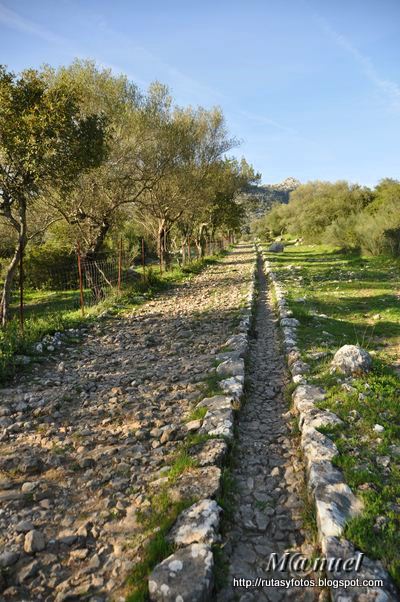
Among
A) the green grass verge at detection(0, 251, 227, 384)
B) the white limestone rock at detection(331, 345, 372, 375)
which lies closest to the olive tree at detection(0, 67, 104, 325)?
the green grass verge at detection(0, 251, 227, 384)

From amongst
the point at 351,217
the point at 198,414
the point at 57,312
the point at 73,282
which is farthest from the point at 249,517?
the point at 351,217

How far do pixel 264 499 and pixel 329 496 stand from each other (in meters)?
0.72

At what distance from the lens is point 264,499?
4.07 metres

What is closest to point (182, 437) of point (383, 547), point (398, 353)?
point (383, 547)

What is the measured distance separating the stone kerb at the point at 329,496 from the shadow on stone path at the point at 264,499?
0.23 metres

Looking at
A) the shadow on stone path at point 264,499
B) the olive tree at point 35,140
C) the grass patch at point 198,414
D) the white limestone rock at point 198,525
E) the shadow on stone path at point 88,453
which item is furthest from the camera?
the olive tree at point 35,140

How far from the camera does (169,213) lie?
27.5 m

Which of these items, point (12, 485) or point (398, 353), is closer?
point (12, 485)

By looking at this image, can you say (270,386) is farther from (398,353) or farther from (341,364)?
(398,353)

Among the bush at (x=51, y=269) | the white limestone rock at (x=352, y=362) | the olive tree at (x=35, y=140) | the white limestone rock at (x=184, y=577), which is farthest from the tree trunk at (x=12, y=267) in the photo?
the bush at (x=51, y=269)

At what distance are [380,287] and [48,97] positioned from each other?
15.5 meters

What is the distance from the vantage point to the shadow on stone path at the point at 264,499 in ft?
10.3

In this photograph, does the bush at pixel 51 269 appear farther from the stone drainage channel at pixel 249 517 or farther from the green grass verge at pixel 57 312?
the stone drainage channel at pixel 249 517

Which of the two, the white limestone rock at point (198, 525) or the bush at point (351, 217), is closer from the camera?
the white limestone rock at point (198, 525)
